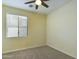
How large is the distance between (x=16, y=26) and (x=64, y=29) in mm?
2784

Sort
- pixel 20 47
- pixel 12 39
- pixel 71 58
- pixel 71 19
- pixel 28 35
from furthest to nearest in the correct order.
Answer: pixel 28 35, pixel 20 47, pixel 12 39, pixel 71 19, pixel 71 58

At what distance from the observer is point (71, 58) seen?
14.3ft

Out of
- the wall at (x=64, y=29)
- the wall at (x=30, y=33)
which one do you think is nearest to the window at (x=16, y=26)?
the wall at (x=30, y=33)

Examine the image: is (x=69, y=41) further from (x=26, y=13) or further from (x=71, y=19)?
Result: (x=26, y=13)

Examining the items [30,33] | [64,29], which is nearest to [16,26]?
[30,33]

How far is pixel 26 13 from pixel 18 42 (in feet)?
6.13

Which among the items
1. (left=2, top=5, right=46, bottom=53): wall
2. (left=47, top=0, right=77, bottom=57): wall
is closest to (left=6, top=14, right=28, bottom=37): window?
(left=2, top=5, right=46, bottom=53): wall

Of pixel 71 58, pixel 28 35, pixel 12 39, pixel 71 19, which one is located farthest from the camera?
pixel 28 35

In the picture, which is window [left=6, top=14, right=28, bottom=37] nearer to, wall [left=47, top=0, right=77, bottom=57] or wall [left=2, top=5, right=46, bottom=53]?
wall [left=2, top=5, right=46, bottom=53]

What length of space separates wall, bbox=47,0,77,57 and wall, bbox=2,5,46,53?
1.73 feet

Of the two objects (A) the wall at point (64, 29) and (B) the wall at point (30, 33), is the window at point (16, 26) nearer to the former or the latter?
(B) the wall at point (30, 33)

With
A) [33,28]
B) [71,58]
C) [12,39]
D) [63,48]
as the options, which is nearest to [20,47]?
[12,39]

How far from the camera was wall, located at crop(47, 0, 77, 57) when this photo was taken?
4547 millimetres

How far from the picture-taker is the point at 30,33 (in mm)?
6023
